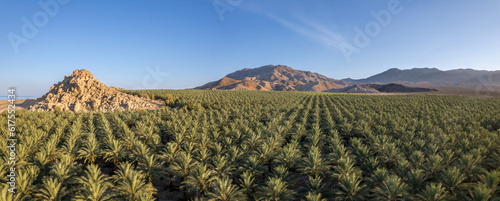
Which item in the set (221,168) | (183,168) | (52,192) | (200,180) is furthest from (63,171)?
(221,168)

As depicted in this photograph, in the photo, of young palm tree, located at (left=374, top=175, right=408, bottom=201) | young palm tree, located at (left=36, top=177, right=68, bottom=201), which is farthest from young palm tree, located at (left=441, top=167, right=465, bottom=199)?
young palm tree, located at (left=36, top=177, right=68, bottom=201)

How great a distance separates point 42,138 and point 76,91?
82.8 ft

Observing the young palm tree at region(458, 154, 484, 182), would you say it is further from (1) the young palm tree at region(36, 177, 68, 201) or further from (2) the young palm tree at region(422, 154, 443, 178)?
(1) the young palm tree at region(36, 177, 68, 201)

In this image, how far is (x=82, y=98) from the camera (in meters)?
30.0

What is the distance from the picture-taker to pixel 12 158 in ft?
25.6

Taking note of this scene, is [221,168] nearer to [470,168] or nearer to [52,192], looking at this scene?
[52,192]

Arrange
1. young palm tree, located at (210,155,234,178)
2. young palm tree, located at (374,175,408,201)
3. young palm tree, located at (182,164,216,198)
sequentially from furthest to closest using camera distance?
young palm tree, located at (210,155,234,178) < young palm tree, located at (182,164,216,198) < young palm tree, located at (374,175,408,201)

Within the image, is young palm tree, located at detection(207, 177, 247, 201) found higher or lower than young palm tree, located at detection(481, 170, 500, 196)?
lower

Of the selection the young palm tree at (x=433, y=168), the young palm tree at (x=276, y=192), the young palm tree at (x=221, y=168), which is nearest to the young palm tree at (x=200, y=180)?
the young palm tree at (x=221, y=168)

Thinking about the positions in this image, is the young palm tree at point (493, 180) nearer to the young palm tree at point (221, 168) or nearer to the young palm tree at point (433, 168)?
the young palm tree at point (433, 168)

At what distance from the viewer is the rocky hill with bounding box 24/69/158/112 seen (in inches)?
1126

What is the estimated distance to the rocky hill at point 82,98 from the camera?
28.6 metres

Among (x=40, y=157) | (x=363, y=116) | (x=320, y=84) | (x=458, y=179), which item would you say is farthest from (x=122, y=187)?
(x=320, y=84)

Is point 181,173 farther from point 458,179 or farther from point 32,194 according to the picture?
point 458,179
